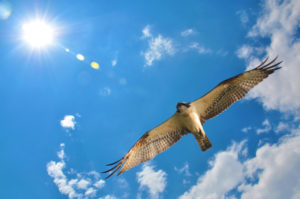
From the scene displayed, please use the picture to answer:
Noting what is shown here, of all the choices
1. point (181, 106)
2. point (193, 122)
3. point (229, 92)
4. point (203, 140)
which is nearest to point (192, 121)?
point (193, 122)

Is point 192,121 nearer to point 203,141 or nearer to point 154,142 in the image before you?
point 203,141

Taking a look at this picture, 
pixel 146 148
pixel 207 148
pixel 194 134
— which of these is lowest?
pixel 207 148

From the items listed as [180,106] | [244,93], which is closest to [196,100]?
[180,106]

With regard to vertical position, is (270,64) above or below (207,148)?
above

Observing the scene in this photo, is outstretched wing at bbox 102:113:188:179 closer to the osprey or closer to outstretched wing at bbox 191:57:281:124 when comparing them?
the osprey

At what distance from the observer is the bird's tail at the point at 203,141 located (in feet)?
24.4

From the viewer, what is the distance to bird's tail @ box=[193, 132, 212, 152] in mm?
7444

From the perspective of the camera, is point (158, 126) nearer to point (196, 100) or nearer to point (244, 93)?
point (196, 100)

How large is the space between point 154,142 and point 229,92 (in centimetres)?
A: 397

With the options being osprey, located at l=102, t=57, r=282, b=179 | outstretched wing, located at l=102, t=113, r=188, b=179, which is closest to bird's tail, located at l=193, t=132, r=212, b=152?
osprey, located at l=102, t=57, r=282, b=179

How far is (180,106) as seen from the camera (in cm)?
764

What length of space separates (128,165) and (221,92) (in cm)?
512

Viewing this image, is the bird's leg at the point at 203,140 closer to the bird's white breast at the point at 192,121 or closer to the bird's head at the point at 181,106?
the bird's white breast at the point at 192,121

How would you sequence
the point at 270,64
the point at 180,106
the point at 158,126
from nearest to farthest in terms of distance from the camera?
the point at 270,64 < the point at 180,106 < the point at 158,126
